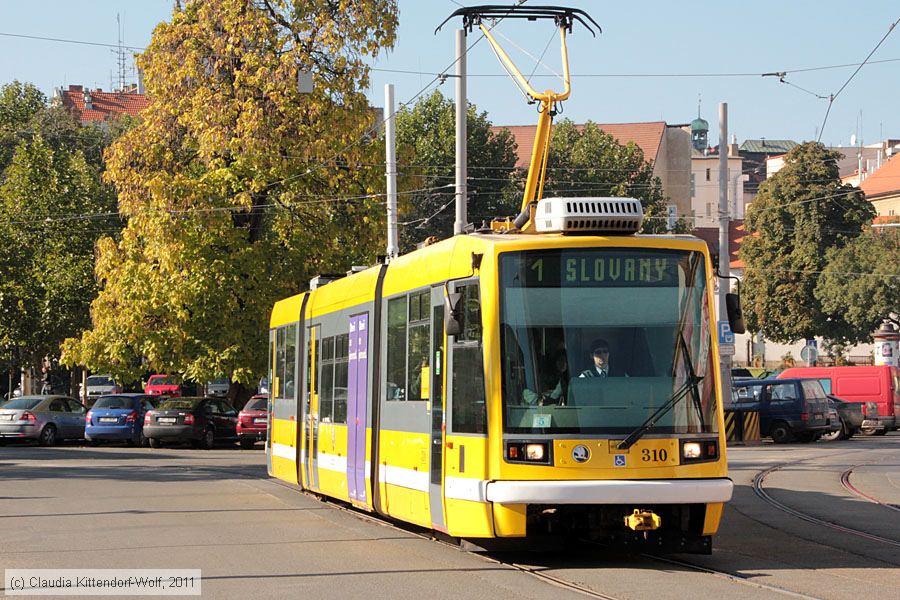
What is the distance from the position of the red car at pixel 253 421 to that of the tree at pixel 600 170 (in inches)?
1605

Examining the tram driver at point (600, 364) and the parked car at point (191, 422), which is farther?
the parked car at point (191, 422)

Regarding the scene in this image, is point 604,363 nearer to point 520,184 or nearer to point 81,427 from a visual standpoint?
point 81,427

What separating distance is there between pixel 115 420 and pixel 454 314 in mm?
27224

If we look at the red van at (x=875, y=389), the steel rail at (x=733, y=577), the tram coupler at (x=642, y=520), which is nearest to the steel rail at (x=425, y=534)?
the tram coupler at (x=642, y=520)

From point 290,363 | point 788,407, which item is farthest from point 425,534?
point 788,407

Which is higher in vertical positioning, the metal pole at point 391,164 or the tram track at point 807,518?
the metal pole at point 391,164

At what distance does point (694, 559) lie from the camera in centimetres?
1231

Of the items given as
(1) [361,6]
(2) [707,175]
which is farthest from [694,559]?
(2) [707,175]

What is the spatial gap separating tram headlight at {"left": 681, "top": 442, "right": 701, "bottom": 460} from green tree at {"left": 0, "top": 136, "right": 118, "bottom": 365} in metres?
37.3

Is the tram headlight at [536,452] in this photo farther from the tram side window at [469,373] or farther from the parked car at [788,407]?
the parked car at [788,407]

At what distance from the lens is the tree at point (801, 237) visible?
7619 cm

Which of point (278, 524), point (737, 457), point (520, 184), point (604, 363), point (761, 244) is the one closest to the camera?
point (604, 363)

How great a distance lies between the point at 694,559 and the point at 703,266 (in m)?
2.51

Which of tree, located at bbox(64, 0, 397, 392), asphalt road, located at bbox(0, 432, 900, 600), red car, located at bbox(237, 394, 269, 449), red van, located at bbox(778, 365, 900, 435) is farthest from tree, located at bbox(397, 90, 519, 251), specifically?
asphalt road, located at bbox(0, 432, 900, 600)
